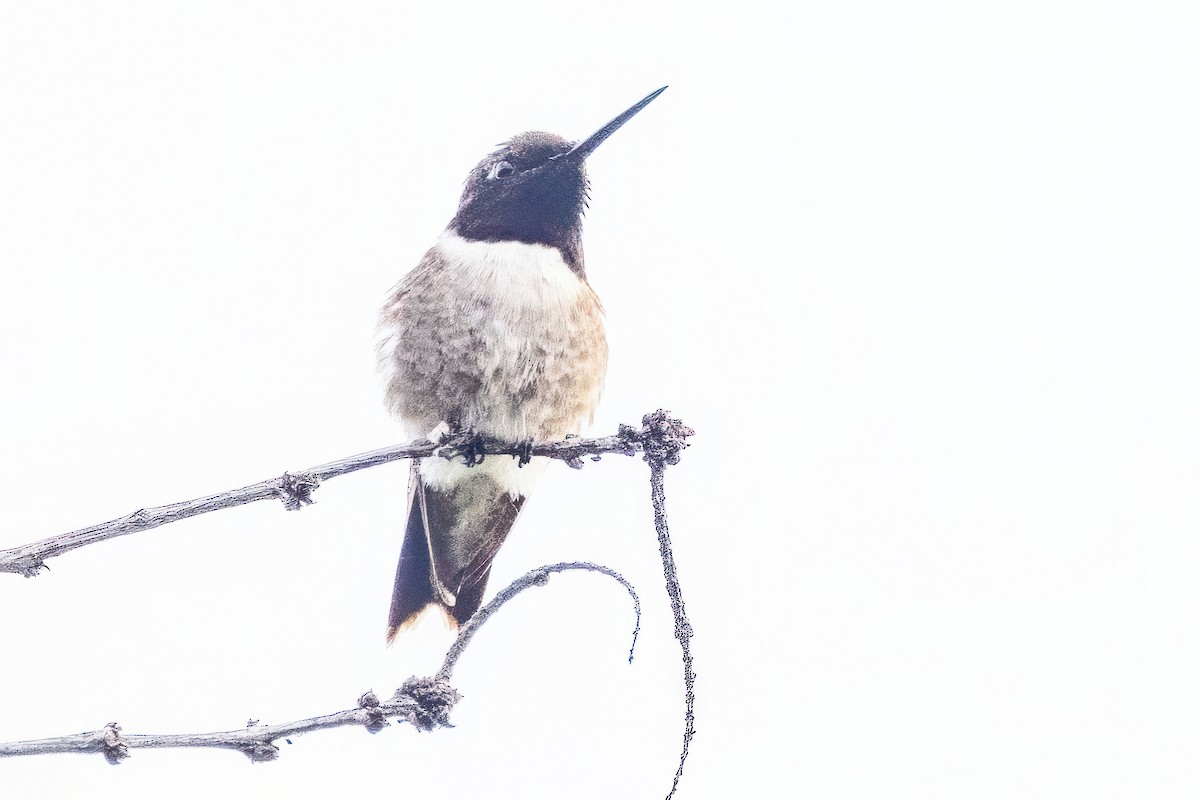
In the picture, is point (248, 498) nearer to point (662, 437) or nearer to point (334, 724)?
point (334, 724)

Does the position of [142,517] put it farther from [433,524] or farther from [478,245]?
[478,245]

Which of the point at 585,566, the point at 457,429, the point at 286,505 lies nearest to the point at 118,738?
the point at 286,505

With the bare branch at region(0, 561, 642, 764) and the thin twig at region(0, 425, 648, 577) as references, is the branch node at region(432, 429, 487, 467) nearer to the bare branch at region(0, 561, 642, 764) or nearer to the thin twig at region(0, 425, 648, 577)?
the thin twig at region(0, 425, 648, 577)

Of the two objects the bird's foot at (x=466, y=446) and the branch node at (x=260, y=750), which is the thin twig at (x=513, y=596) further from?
the bird's foot at (x=466, y=446)

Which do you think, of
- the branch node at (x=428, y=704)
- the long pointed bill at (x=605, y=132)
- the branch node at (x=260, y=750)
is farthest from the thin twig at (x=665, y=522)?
the long pointed bill at (x=605, y=132)

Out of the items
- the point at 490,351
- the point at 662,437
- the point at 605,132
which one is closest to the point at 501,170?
the point at 605,132
